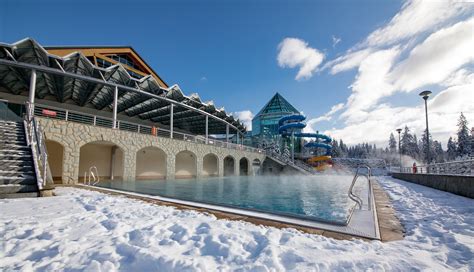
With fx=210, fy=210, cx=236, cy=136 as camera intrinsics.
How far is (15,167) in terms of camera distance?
586 cm

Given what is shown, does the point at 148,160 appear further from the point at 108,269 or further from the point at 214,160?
the point at 108,269

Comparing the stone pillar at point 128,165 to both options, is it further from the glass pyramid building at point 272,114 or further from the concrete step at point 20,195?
the glass pyramid building at point 272,114

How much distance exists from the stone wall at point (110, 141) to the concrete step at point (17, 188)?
616 cm

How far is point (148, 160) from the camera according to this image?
18.1 m

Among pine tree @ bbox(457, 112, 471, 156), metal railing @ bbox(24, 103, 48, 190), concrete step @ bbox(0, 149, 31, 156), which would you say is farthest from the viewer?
pine tree @ bbox(457, 112, 471, 156)

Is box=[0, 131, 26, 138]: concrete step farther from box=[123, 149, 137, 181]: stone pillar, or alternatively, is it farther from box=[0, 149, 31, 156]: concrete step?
box=[123, 149, 137, 181]: stone pillar

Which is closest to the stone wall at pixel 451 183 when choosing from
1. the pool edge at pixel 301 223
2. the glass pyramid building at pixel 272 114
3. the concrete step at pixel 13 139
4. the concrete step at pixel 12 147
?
the pool edge at pixel 301 223

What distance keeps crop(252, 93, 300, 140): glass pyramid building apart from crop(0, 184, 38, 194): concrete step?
39079 mm

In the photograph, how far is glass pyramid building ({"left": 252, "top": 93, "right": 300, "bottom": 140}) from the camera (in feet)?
144

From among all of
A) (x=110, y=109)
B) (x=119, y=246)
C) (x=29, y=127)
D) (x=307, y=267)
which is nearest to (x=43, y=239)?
(x=119, y=246)

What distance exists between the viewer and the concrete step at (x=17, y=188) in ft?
16.6

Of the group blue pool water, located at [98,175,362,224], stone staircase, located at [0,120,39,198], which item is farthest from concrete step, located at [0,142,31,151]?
blue pool water, located at [98,175,362,224]

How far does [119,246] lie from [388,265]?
9.30 ft

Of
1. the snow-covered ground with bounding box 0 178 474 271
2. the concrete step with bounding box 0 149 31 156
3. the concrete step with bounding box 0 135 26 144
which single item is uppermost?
the concrete step with bounding box 0 135 26 144
